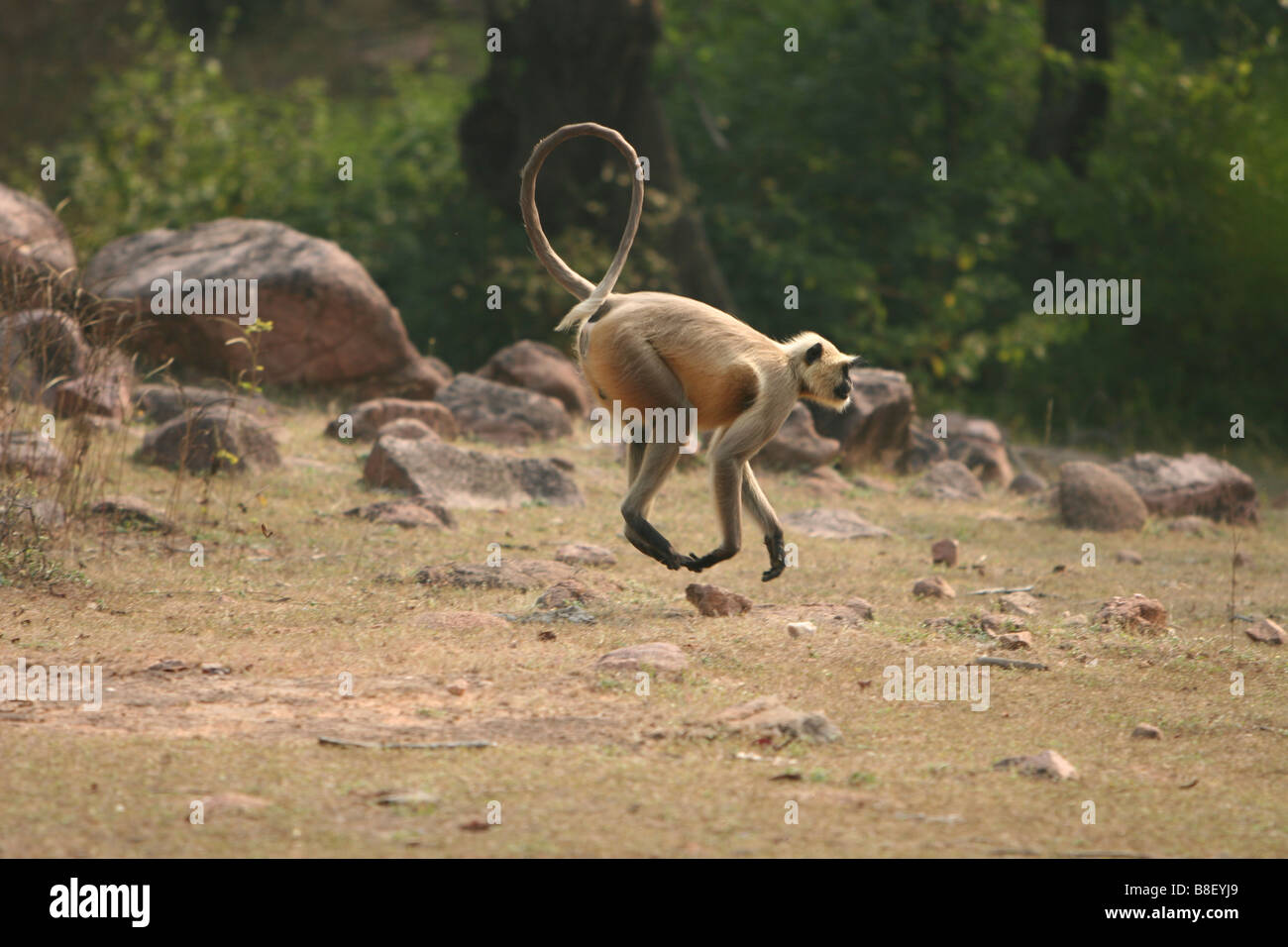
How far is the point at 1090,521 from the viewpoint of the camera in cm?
1023

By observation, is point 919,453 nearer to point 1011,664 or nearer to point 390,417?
point 390,417

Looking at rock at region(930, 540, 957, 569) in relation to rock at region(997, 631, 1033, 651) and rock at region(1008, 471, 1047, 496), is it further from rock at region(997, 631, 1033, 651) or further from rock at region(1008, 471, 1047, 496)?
rock at region(1008, 471, 1047, 496)

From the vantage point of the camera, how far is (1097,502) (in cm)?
1025

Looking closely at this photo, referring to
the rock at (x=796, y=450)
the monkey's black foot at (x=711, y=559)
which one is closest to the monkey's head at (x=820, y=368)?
the monkey's black foot at (x=711, y=559)

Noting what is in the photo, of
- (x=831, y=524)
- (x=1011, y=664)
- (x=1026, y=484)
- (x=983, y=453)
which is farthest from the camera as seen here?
(x=983, y=453)

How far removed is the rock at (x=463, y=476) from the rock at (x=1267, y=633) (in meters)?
4.38

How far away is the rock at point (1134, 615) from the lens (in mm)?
6707

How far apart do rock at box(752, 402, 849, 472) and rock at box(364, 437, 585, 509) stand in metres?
2.13

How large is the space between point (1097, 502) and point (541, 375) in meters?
4.79

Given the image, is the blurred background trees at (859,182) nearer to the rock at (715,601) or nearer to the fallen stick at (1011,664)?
the rock at (715,601)

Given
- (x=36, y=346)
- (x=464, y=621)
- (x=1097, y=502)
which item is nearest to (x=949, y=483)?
(x=1097, y=502)

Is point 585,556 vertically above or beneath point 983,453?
beneath

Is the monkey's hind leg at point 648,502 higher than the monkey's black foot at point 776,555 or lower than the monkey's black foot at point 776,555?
higher

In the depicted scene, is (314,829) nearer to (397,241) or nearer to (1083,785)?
(1083,785)
